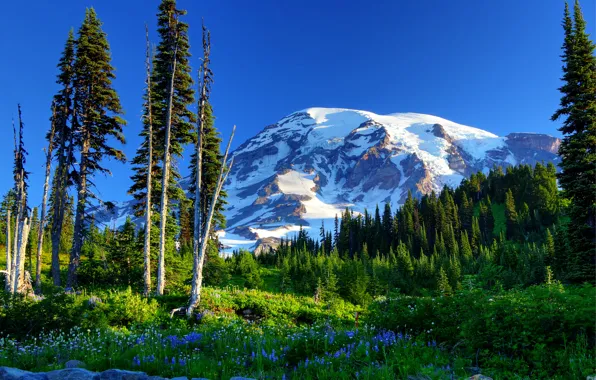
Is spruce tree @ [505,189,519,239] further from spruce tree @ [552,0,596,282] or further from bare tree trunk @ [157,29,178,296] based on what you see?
bare tree trunk @ [157,29,178,296]

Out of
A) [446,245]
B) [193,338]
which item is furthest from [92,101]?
[446,245]

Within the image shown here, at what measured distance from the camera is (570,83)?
67.1ft

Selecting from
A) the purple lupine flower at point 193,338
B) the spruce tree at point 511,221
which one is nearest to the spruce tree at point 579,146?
the purple lupine flower at point 193,338

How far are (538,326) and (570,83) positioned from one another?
72.5 ft

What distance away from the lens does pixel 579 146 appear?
773 inches

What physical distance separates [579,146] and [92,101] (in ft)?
96.3

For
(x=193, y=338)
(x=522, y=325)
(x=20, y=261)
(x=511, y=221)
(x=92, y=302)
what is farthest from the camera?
(x=511, y=221)

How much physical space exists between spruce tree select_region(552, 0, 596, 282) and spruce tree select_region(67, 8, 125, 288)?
2726cm

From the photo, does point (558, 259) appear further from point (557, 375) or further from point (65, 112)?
point (65, 112)

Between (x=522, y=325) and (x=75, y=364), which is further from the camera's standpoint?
(x=75, y=364)

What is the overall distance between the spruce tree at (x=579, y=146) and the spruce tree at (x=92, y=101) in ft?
89.4

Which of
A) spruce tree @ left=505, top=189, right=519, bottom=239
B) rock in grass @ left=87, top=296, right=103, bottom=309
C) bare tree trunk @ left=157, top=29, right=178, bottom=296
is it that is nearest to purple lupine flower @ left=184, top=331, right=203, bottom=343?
rock in grass @ left=87, top=296, right=103, bottom=309

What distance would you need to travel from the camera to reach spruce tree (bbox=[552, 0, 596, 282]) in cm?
1864

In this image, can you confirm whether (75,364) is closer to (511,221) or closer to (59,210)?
(59,210)
